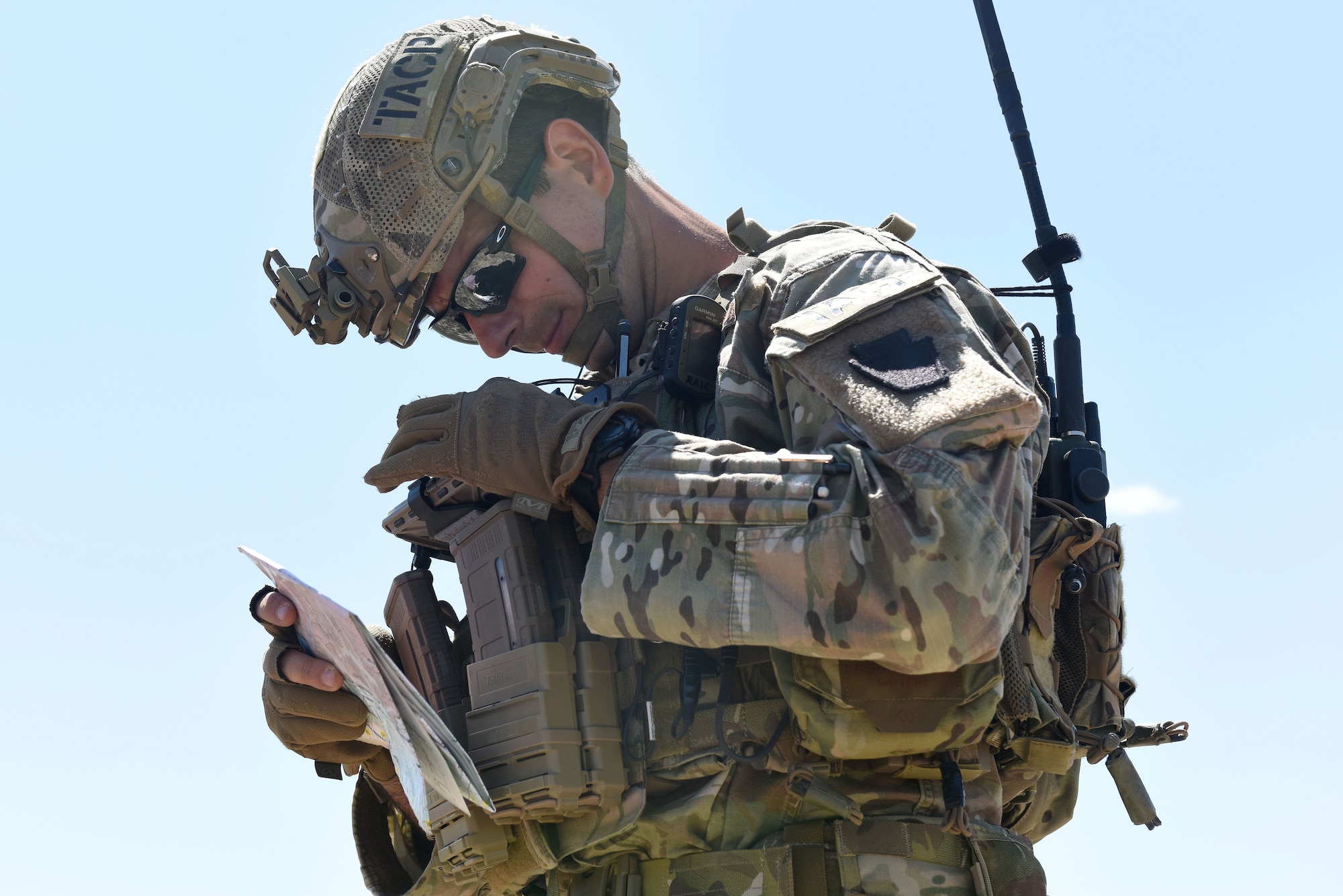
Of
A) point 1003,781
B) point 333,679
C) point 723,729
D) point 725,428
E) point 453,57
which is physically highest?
point 453,57

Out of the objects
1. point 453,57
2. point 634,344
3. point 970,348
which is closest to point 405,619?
point 634,344

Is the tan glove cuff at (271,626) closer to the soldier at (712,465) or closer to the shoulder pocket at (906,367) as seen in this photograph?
the soldier at (712,465)

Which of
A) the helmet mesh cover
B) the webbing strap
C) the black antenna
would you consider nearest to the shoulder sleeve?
the webbing strap

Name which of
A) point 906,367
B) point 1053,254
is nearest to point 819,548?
point 906,367

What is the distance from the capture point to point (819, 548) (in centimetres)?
308

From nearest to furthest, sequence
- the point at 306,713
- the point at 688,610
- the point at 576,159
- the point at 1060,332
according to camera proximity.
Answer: the point at 688,610 < the point at 306,713 < the point at 576,159 < the point at 1060,332

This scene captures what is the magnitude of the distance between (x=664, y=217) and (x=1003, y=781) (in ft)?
7.29

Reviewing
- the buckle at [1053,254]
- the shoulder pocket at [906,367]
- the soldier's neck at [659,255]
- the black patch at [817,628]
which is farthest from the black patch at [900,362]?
the buckle at [1053,254]

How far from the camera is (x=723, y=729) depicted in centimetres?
367

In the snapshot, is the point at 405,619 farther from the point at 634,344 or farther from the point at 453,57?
the point at 453,57

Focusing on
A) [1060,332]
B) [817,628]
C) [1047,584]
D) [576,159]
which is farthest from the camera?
[1060,332]

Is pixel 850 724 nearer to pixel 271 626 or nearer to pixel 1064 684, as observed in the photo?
pixel 1064 684

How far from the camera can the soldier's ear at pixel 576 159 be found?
186 inches

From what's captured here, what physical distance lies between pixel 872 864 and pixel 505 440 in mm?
1487
